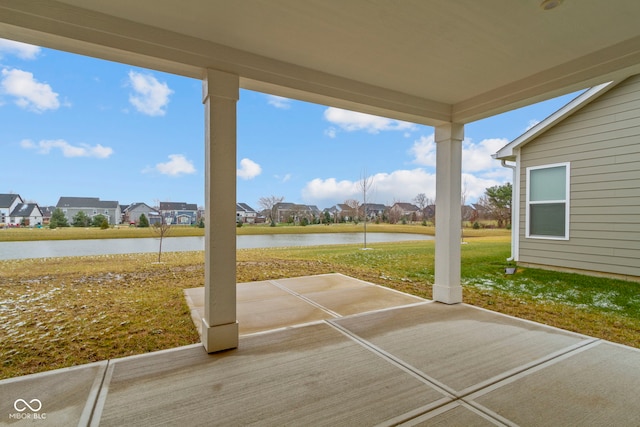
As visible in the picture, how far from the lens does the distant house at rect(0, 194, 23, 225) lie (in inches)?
148

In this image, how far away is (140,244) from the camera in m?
5.75

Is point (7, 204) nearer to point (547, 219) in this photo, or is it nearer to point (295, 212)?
point (295, 212)

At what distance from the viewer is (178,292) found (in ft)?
14.2

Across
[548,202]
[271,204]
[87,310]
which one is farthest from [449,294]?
[271,204]

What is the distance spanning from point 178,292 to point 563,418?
4451 millimetres

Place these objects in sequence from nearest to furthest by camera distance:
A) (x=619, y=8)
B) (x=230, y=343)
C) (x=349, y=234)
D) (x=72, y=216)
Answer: (x=619, y=8) < (x=230, y=343) < (x=72, y=216) < (x=349, y=234)

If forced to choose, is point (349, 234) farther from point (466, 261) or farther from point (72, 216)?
point (72, 216)

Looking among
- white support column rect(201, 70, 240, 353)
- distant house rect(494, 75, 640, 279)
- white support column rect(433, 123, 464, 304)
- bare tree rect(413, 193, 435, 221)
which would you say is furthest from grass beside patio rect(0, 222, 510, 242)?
distant house rect(494, 75, 640, 279)

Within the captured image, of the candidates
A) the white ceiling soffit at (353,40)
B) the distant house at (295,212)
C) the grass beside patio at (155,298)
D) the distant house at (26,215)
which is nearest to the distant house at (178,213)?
the grass beside patio at (155,298)

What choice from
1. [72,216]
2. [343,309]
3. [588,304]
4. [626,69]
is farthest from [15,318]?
[588,304]

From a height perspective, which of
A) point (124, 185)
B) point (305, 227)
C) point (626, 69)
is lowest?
point (305, 227)

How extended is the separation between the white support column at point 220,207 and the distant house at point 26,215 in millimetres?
3667

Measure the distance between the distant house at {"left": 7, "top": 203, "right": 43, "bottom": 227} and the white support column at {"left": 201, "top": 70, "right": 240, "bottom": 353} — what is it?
12.0 feet

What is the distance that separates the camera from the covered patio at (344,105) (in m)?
1.75
